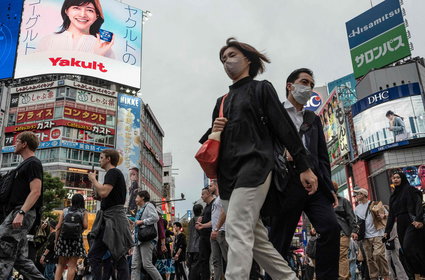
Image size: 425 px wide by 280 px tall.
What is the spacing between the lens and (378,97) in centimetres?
3238

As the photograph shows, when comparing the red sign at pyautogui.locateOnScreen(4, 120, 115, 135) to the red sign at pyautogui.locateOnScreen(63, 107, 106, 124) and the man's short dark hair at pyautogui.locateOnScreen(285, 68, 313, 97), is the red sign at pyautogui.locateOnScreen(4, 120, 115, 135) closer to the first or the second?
the red sign at pyautogui.locateOnScreen(63, 107, 106, 124)

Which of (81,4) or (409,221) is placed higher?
(81,4)

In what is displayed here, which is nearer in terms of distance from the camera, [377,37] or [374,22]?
[377,37]

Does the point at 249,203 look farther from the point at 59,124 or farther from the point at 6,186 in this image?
the point at 59,124

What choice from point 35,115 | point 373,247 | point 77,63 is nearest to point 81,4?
point 77,63

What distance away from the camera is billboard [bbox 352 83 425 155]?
99.6ft

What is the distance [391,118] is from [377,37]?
9.41 metres

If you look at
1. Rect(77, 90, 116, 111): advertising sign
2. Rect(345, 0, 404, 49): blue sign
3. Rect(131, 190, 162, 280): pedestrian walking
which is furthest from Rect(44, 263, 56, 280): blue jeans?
Rect(77, 90, 116, 111): advertising sign

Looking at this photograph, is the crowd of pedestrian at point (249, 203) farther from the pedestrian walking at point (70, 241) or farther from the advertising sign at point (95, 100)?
the advertising sign at point (95, 100)

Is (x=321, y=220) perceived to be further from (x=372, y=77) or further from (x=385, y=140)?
(x=372, y=77)

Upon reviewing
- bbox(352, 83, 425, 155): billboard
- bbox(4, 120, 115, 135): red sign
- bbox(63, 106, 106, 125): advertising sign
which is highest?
bbox(63, 106, 106, 125): advertising sign

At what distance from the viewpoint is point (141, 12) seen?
158 feet

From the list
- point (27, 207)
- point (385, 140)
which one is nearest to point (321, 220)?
point (27, 207)

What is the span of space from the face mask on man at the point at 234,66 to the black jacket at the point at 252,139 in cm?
17
